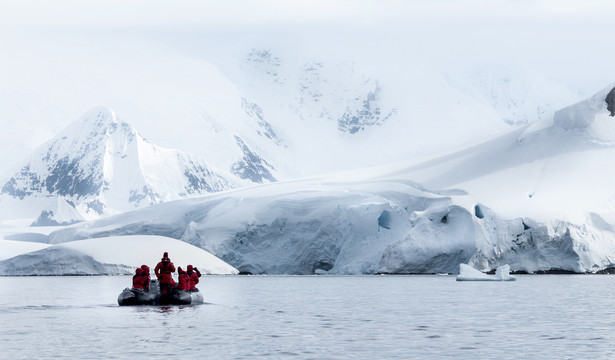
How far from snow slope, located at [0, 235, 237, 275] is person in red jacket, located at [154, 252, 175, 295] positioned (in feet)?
101

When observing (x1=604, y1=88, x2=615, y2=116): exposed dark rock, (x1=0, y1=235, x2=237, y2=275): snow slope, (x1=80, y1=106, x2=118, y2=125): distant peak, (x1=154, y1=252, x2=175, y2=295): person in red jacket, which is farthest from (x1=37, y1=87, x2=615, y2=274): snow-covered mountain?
(x1=80, y1=106, x2=118, y2=125): distant peak

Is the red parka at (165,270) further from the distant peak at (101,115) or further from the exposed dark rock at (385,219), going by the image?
the distant peak at (101,115)

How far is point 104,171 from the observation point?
165750 mm

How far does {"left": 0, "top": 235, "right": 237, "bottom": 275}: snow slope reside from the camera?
7281 cm

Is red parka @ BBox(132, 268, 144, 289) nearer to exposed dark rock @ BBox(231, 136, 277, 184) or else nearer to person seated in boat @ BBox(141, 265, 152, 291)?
person seated in boat @ BBox(141, 265, 152, 291)

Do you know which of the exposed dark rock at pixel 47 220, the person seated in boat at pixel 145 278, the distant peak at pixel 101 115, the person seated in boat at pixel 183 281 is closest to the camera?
the person seated in boat at pixel 145 278

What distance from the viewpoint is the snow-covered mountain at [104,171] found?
162 metres

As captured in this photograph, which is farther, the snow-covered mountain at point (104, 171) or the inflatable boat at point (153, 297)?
the snow-covered mountain at point (104, 171)

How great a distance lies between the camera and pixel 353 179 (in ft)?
337

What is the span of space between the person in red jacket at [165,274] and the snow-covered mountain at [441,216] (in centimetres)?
3669

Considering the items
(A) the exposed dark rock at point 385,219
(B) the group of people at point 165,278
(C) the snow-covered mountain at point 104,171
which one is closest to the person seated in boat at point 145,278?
(B) the group of people at point 165,278

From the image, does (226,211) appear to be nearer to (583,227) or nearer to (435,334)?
(583,227)

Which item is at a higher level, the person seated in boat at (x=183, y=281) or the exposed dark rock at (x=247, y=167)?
the exposed dark rock at (x=247, y=167)

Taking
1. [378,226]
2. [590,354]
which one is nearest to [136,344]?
[590,354]
